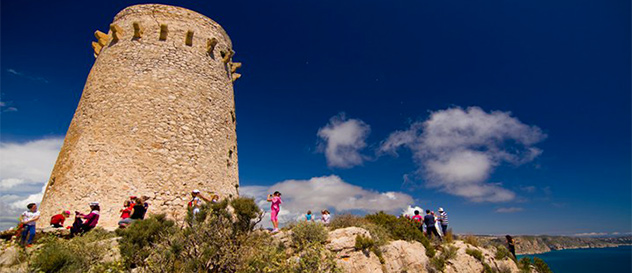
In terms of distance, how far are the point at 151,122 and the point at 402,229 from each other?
32.2ft

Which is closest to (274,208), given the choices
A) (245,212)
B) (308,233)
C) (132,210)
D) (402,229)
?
(308,233)

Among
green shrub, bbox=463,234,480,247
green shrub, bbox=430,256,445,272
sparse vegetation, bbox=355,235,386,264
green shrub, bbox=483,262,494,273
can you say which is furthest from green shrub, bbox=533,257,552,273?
sparse vegetation, bbox=355,235,386,264

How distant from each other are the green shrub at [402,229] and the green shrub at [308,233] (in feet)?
11.1

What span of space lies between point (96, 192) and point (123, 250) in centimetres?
461

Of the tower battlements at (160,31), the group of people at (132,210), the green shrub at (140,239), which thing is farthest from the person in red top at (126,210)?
the tower battlements at (160,31)

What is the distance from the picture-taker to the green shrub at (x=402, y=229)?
397 inches

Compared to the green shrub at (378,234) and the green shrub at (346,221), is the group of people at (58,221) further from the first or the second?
the green shrub at (378,234)

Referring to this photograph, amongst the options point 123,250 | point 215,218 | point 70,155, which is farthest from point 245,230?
point 70,155

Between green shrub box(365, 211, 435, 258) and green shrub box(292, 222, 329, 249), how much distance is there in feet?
11.1

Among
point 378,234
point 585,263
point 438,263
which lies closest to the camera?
point 378,234

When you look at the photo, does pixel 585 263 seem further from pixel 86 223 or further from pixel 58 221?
pixel 58 221

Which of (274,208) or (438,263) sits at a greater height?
(274,208)

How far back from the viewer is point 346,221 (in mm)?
10547

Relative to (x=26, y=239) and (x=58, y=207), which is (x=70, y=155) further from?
(x=26, y=239)
